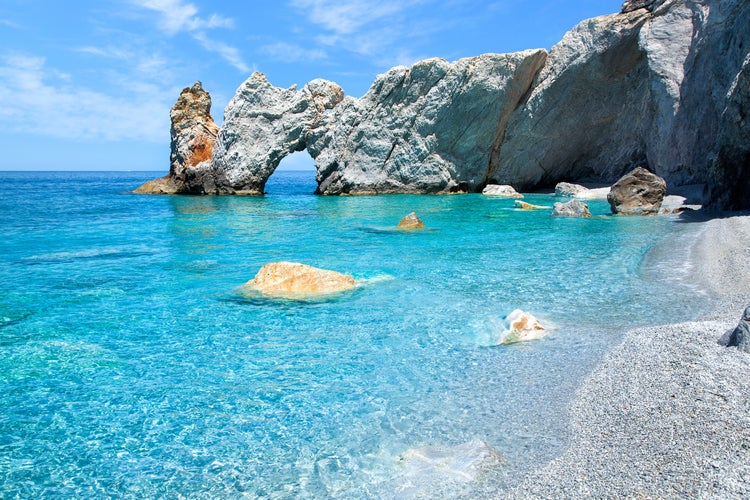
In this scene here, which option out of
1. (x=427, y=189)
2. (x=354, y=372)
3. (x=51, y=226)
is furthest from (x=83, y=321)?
(x=427, y=189)

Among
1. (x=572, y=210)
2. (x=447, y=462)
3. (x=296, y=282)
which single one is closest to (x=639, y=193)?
(x=572, y=210)

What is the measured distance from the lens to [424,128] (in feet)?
132

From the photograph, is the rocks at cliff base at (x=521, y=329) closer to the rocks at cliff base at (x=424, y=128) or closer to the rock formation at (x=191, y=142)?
the rocks at cliff base at (x=424, y=128)

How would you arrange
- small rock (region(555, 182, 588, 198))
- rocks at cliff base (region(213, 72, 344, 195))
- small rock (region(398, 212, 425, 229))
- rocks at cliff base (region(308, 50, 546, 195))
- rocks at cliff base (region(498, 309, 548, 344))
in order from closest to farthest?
rocks at cliff base (region(498, 309, 548, 344))
small rock (region(398, 212, 425, 229))
small rock (region(555, 182, 588, 198))
rocks at cliff base (region(308, 50, 546, 195))
rocks at cliff base (region(213, 72, 344, 195))

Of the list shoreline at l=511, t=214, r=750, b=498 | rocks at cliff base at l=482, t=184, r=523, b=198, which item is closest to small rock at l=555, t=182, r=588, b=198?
rocks at cliff base at l=482, t=184, r=523, b=198

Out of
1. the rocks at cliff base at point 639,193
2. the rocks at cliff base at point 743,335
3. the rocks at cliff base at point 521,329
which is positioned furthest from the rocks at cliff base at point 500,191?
the rocks at cliff base at point 743,335

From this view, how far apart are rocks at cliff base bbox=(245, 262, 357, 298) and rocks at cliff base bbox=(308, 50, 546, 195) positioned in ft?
101

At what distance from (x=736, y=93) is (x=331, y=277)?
14.6 m

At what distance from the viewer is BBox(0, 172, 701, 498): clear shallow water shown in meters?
4.56

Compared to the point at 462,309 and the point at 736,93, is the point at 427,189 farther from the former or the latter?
the point at 462,309

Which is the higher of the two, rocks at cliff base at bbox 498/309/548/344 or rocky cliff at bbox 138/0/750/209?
rocky cliff at bbox 138/0/750/209

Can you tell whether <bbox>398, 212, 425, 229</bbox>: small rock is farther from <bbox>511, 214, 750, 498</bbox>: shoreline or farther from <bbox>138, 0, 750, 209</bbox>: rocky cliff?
<bbox>138, 0, 750, 209</bbox>: rocky cliff

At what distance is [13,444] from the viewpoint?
498 cm

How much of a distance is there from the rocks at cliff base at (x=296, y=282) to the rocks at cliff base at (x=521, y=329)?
3.96 meters
